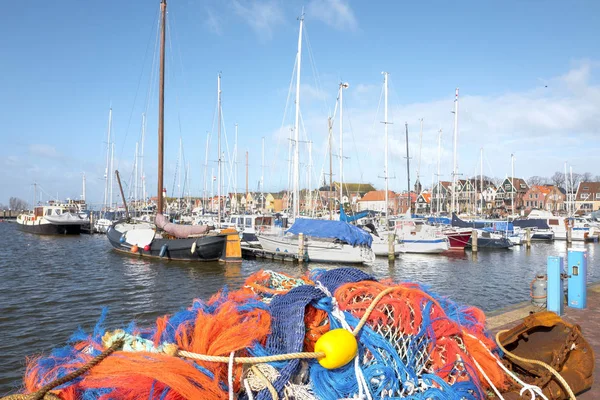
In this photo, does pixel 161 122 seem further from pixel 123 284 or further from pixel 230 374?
pixel 230 374

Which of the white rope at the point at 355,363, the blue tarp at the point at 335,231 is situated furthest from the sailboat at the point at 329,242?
the white rope at the point at 355,363

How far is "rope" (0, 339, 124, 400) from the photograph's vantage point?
2.52 m

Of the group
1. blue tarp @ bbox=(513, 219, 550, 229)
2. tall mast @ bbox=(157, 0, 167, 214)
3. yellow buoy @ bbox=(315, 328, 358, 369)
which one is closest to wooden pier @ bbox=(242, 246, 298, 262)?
tall mast @ bbox=(157, 0, 167, 214)

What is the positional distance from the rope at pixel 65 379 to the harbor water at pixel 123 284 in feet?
18.1

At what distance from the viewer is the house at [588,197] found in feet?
301

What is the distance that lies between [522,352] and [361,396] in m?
2.72

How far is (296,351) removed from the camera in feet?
10.4

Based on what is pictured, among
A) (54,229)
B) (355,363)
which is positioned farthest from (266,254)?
(54,229)

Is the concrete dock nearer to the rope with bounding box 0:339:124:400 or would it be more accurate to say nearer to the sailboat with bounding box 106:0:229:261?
the rope with bounding box 0:339:124:400

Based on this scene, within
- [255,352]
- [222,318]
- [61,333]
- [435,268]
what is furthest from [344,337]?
[435,268]

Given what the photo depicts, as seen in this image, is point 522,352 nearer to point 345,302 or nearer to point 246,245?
point 345,302

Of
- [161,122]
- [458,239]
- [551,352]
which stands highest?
[161,122]

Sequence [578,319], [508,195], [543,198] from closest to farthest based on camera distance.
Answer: [578,319]
[508,195]
[543,198]

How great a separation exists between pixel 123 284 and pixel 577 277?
15659 mm
